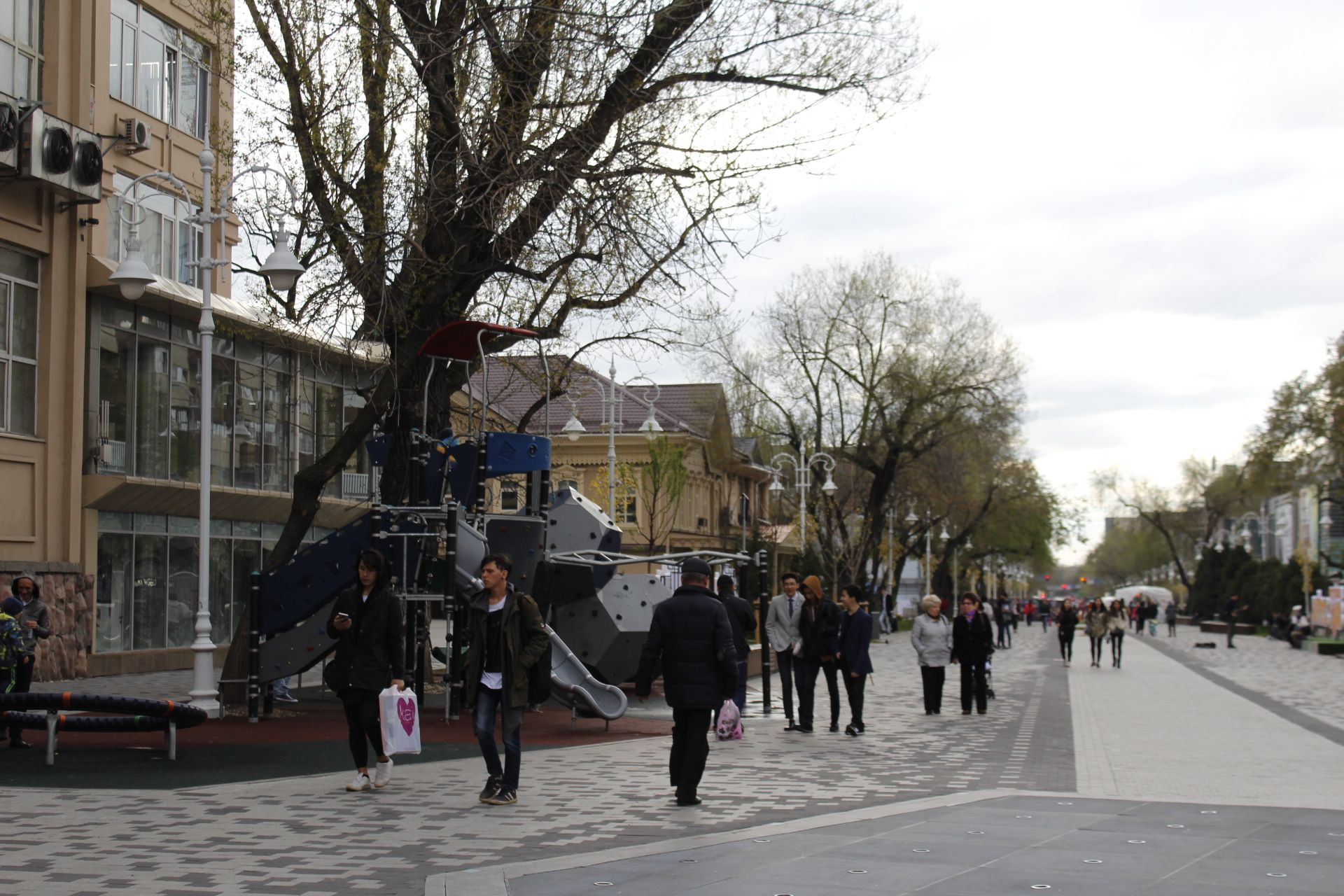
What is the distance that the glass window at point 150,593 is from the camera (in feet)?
90.3

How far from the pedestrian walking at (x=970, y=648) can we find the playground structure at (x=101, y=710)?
10.3 meters

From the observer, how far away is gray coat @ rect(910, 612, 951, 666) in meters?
18.9

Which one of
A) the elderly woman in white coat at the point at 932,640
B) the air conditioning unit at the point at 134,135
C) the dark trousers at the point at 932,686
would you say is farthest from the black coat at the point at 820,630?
the air conditioning unit at the point at 134,135

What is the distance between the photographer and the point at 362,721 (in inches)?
424

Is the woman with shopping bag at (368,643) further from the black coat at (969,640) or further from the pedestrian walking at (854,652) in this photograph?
the black coat at (969,640)

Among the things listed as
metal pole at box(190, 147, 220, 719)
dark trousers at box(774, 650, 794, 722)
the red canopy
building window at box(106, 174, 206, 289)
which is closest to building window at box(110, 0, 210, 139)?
building window at box(106, 174, 206, 289)

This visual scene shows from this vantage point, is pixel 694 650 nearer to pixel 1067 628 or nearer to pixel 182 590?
pixel 182 590

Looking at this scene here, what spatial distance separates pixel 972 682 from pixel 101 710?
11.5 meters

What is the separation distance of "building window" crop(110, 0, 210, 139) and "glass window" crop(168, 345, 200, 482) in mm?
4578

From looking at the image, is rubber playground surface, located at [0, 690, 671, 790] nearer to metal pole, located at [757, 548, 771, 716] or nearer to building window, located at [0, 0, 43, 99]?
metal pole, located at [757, 548, 771, 716]

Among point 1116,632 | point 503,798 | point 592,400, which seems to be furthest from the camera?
point 592,400

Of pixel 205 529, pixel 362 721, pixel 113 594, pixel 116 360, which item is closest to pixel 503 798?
pixel 362 721

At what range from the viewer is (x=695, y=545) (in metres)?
73.4

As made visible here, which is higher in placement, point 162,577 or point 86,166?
point 86,166
